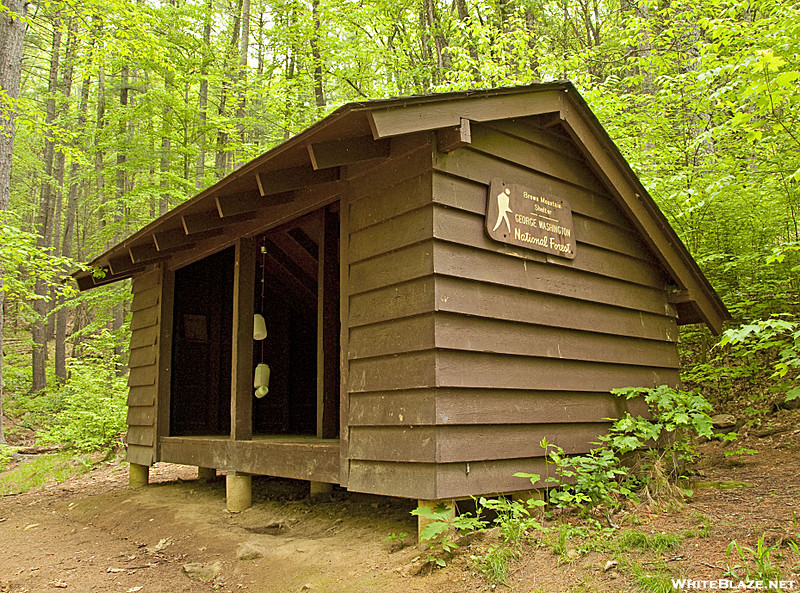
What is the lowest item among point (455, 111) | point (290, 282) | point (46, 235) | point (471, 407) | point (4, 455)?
point (4, 455)

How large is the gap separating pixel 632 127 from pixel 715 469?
524 centimetres

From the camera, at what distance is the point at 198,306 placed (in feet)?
30.5

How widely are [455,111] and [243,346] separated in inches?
138

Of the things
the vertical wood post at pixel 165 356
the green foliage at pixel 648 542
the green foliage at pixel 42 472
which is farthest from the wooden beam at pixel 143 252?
the green foliage at pixel 648 542

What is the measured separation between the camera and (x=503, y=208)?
483cm

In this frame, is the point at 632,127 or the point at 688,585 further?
the point at 632,127

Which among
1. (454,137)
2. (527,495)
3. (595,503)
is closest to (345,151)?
(454,137)

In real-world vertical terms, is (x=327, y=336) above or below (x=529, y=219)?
below

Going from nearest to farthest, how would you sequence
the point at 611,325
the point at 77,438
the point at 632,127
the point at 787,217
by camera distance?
the point at 611,325 < the point at 787,217 < the point at 632,127 < the point at 77,438

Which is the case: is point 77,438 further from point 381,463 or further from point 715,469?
point 715,469

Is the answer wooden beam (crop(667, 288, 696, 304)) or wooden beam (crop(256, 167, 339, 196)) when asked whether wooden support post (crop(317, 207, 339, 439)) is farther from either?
wooden beam (crop(667, 288, 696, 304))

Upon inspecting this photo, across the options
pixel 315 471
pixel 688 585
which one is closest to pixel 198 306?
pixel 315 471

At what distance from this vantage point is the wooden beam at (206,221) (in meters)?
6.29

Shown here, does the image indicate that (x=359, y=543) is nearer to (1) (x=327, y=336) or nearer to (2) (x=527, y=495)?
(2) (x=527, y=495)
